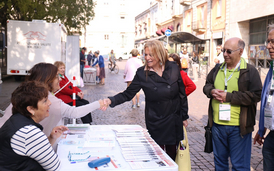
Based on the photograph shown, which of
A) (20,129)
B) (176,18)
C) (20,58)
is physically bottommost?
(20,129)

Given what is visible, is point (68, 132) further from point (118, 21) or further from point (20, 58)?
point (118, 21)

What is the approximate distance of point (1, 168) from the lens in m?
2.15

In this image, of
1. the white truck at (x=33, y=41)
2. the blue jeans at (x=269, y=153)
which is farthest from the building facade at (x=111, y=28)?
the blue jeans at (x=269, y=153)

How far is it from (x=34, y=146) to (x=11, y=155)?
0.56ft

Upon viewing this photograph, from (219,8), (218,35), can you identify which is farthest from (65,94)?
Result: (219,8)

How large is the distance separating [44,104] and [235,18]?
23661 mm

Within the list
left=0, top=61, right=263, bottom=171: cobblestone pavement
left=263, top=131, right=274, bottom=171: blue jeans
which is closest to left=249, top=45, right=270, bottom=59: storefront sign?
left=0, top=61, right=263, bottom=171: cobblestone pavement

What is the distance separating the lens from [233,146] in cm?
327

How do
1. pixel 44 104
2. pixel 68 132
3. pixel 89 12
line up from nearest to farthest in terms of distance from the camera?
pixel 44 104 < pixel 68 132 < pixel 89 12

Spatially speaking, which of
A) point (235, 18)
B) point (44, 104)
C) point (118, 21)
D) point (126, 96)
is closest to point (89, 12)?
point (235, 18)

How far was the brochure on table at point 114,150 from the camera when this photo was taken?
229 cm

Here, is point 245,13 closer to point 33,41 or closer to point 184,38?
point 184,38

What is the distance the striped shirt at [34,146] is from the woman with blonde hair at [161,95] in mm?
1509

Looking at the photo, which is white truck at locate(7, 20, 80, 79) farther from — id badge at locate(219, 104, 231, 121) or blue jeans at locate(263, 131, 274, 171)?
blue jeans at locate(263, 131, 274, 171)
